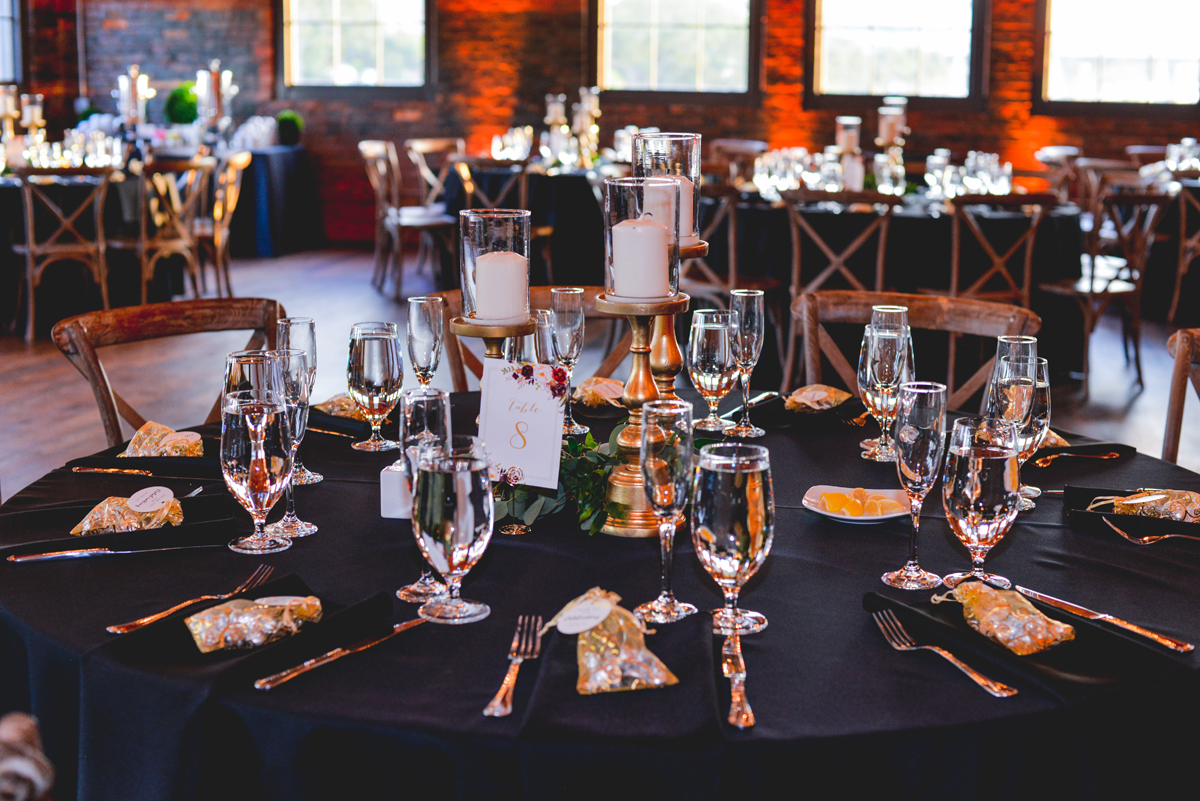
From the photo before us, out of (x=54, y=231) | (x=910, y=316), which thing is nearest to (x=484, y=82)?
(x=54, y=231)

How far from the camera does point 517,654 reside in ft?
3.33

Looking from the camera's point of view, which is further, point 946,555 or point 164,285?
point 164,285

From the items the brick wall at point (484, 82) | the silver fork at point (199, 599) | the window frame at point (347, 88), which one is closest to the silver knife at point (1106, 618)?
the silver fork at point (199, 599)

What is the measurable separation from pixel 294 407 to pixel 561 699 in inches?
25.4

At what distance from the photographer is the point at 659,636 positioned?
1069 mm

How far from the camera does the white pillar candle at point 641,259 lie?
1.27 metres

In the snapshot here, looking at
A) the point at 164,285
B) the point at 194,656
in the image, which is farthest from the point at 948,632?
the point at 164,285

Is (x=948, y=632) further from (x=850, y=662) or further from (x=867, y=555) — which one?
(x=867, y=555)

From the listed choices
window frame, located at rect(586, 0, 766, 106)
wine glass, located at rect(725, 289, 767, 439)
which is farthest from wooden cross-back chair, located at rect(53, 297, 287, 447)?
window frame, located at rect(586, 0, 766, 106)

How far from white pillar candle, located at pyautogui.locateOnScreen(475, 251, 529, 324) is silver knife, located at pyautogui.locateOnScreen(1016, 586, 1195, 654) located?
0.63 metres

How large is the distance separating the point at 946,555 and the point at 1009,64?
339 inches

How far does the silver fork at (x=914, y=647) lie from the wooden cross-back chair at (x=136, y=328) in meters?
1.26

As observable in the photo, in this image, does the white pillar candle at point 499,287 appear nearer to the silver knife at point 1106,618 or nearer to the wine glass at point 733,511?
the wine glass at point 733,511

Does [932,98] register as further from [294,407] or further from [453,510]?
[453,510]
